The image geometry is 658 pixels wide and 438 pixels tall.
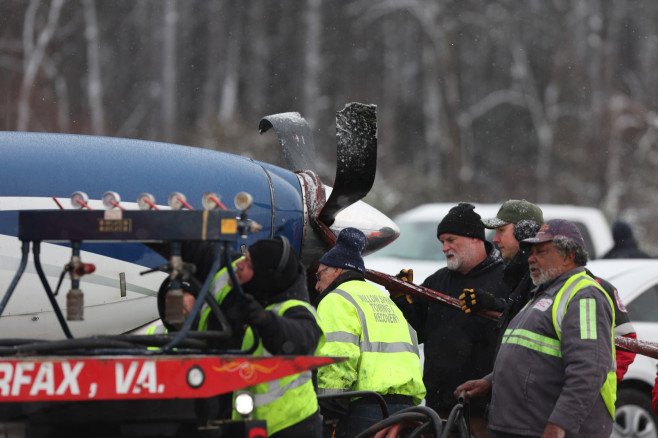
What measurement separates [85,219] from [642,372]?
598 centimetres

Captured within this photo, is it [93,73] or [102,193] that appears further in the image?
[93,73]

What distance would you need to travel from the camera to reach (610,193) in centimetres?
3089

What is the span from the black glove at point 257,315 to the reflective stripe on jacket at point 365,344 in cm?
149

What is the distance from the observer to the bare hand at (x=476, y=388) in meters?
6.48

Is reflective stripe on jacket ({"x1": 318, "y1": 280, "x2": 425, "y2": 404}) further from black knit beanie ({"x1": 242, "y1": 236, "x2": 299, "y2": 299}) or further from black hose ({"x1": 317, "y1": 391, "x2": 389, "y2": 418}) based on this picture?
Result: black knit beanie ({"x1": 242, "y1": 236, "x2": 299, "y2": 299})

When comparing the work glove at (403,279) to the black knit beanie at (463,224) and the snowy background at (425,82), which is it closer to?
the black knit beanie at (463,224)

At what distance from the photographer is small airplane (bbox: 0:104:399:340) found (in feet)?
21.0

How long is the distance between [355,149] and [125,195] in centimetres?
140

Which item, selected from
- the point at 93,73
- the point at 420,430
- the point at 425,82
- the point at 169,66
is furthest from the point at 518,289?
the point at 425,82

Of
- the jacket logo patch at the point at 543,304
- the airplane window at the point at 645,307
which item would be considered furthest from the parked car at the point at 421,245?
the jacket logo patch at the point at 543,304

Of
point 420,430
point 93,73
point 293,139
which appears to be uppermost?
point 93,73

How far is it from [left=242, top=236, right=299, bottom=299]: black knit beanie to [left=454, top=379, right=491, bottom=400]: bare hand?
2034mm

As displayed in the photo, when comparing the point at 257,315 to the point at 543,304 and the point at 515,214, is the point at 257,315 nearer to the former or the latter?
the point at 543,304

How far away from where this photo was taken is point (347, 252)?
20.8 ft
